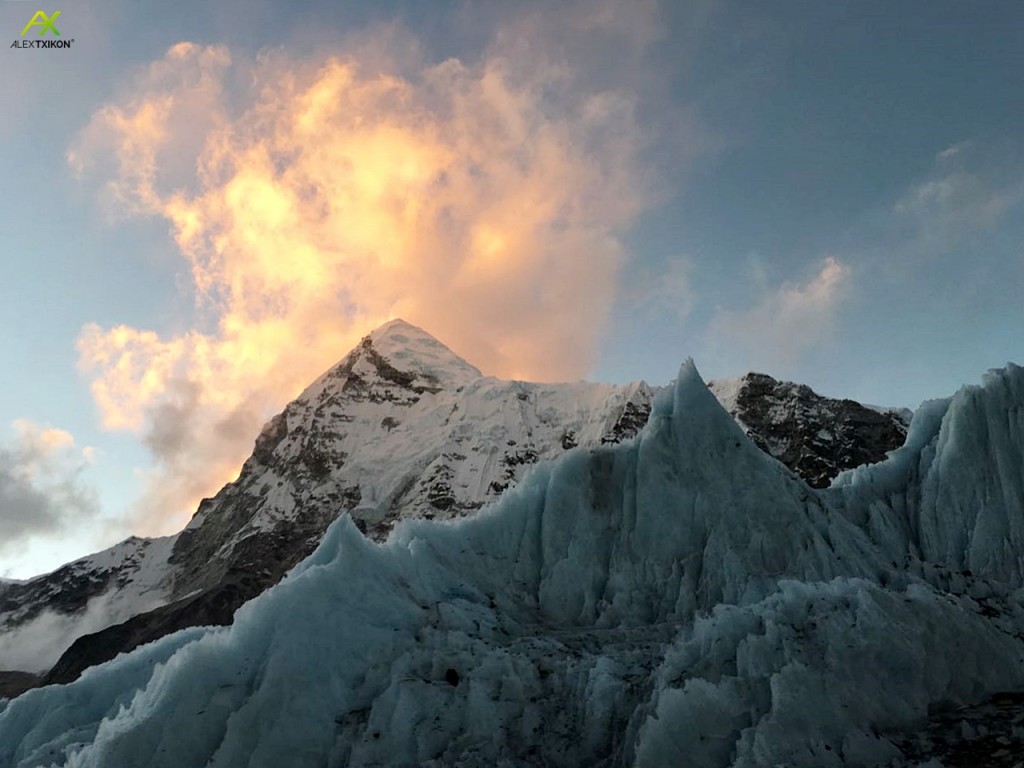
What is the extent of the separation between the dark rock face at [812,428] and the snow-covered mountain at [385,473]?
295 mm

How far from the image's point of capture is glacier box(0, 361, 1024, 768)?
14.4 m

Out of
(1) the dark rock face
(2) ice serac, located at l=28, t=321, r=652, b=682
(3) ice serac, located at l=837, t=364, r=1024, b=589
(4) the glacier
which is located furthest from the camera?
(2) ice serac, located at l=28, t=321, r=652, b=682

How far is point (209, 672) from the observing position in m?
15.5

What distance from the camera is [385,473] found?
175 m

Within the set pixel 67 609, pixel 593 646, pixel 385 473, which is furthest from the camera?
pixel 67 609

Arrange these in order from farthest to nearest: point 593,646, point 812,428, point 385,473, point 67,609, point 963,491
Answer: point 67,609 → point 385,473 → point 812,428 → point 963,491 → point 593,646

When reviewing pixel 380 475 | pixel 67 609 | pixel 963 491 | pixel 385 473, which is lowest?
pixel 963 491

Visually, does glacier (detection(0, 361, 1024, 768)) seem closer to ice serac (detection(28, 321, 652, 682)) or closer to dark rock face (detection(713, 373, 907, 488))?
dark rock face (detection(713, 373, 907, 488))

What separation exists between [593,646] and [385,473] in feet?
527

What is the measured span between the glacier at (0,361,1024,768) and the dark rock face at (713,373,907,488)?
354ft

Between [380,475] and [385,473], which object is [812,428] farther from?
[380,475]

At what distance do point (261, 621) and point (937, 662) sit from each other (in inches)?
541

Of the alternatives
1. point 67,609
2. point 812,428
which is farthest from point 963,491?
point 67,609

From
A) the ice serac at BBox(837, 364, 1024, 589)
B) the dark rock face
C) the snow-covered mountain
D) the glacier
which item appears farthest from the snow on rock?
the ice serac at BBox(837, 364, 1024, 589)
